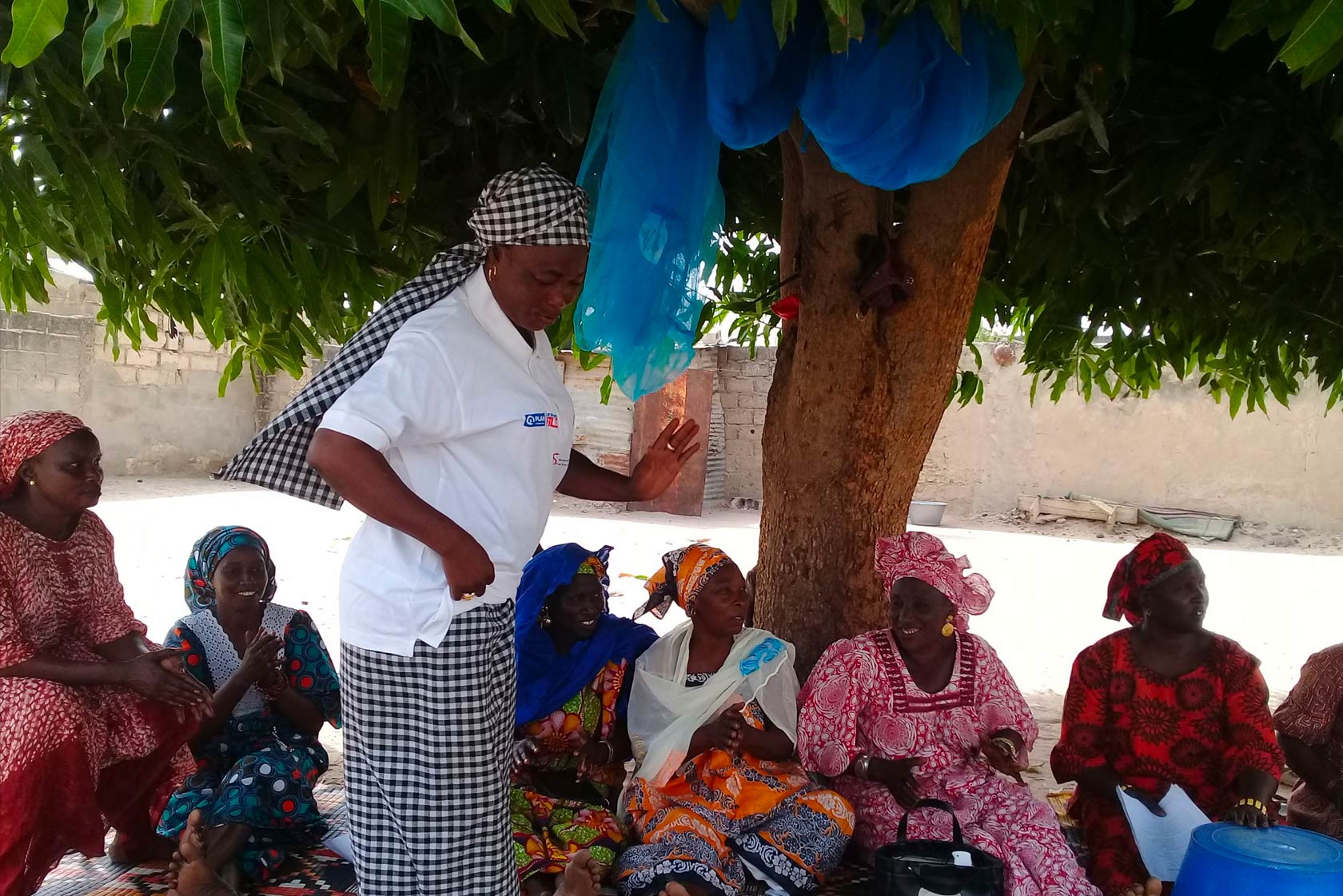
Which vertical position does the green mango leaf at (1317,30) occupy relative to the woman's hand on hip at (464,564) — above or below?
above

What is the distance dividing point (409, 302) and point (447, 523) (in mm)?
490

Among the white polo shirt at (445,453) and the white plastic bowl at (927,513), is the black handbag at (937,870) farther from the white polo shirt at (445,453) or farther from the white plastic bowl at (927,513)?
the white plastic bowl at (927,513)

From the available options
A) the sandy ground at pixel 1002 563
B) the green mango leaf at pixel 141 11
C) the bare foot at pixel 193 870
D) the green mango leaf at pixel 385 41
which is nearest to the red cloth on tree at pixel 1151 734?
the sandy ground at pixel 1002 563

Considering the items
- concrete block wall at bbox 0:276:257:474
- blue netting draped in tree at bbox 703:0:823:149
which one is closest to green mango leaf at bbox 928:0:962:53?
blue netting draped in tree at bbox 703:0:823:149

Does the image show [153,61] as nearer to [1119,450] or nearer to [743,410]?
[743,410]

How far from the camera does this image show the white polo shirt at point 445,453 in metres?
1.88

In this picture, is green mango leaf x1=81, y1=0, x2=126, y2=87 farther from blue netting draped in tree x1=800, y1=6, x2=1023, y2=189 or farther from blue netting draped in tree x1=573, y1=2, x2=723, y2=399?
blue netting draped in tree x1=800, y1=6, x2=1023, y2=189

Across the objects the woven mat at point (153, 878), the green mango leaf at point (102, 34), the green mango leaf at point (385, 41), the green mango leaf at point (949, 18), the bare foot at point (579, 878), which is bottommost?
the woven mat at point (153, 878)

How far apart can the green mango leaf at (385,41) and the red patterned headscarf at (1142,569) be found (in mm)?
2385

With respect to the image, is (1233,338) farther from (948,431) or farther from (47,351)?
(47,351)

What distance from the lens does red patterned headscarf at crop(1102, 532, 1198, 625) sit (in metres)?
3.01

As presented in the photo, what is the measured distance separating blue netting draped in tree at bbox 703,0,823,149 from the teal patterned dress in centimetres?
199

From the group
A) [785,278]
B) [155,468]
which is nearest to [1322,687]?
[785,278]

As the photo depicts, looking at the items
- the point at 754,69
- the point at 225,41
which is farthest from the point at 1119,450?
the point at 225,41
